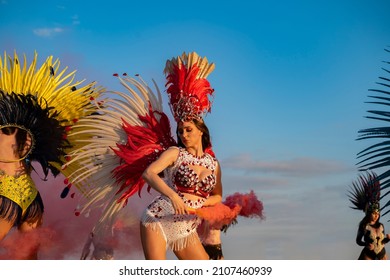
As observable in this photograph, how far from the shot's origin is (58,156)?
8180 mm

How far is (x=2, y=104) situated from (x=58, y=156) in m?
0.82

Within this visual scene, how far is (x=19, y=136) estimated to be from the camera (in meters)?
8.07

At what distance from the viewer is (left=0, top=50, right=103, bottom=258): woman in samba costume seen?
26.0 ft

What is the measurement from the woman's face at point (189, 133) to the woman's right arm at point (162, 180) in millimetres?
142

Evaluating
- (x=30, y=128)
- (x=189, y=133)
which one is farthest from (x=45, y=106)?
(x=189, y=133)

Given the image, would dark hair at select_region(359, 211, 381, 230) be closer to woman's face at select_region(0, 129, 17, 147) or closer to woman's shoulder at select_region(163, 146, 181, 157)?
woman's shoulder at select_region(163, 146, 181, 157)

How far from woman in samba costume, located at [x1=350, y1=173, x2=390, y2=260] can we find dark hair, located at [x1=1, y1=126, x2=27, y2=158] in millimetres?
3787

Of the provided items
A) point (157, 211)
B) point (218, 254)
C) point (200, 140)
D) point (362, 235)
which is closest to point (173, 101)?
point (200, 140)

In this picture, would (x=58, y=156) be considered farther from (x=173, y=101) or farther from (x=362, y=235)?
(x=362, y=235)

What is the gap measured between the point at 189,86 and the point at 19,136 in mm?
2178

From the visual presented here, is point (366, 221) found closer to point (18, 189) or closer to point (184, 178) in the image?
point (184, 178)

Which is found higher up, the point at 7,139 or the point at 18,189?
the point at 7,139

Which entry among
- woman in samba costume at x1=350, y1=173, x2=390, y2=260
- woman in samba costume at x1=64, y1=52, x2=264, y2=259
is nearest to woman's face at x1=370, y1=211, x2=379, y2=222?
woman in samba costume at x1=350, y1=173, x2=390, y2=260

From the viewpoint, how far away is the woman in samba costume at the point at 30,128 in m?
7.92
